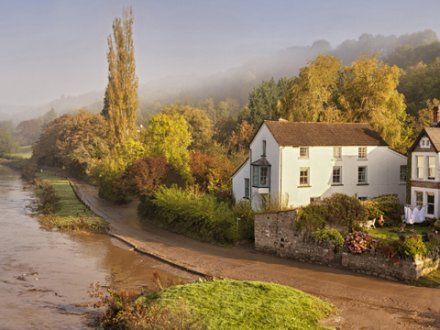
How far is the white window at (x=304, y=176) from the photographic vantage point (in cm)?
3831

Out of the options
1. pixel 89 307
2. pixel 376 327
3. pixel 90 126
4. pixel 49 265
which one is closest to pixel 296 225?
pixel 376 327

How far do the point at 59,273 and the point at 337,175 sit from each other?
22.0m

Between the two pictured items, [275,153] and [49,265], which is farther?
[275,153]

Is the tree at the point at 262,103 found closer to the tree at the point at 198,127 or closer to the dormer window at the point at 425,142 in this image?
the tree at the point at 198,127

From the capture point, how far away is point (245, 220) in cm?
3619

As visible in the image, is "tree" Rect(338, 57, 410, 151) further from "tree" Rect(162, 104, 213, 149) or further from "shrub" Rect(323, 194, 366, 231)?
"tree" Rect(162, 104, 213, 149)

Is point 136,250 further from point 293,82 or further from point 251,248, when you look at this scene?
point 293,82

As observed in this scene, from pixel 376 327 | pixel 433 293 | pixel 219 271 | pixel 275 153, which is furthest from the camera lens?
pixel 275 153

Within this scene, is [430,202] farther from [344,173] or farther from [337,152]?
[337,152]

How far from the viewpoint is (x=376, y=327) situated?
20.4 m

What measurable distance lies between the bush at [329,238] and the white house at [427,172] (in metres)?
7.73

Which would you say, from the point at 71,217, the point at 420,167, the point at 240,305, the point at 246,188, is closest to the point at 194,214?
the point at 246,188

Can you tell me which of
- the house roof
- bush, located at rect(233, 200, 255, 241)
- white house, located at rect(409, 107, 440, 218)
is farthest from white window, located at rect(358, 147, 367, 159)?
bush, located at rect(233, 200, 255, 241)

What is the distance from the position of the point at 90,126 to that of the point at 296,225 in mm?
64551
